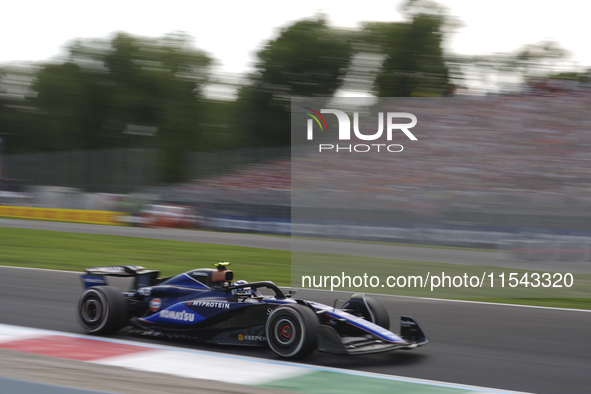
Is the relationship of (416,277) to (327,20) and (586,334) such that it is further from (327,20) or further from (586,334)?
(327,20)

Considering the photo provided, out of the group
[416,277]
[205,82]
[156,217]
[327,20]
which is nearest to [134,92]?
[205,82]

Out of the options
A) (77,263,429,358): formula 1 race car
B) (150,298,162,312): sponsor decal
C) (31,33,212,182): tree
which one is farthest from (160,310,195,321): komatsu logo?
(31,33,212,182): tree

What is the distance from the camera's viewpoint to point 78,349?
523 centimetres

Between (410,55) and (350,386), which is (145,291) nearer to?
(350,386)

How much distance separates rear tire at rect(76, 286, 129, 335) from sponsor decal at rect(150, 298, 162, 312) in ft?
0.75

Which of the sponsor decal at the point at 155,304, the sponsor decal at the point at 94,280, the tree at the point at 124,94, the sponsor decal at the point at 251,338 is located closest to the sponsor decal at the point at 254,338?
the sponsor decal at the point at 251,338

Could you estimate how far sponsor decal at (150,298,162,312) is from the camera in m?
5.73

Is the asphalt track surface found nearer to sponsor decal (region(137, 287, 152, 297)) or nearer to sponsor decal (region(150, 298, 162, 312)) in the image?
sponsor decal (region(150, 298, 162, 312))

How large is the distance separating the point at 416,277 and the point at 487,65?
16.8m

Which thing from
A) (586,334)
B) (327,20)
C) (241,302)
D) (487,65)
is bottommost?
(586,334)

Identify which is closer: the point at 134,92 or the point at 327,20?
the point at 327,20

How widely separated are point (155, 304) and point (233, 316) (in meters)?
0.83

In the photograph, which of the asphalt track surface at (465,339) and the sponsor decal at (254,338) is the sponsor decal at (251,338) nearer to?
the sponsor decal at (254,338)

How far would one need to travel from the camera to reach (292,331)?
490 cm
